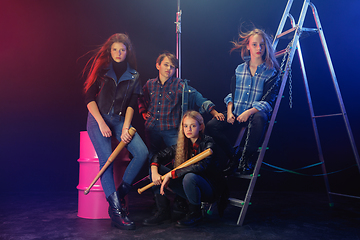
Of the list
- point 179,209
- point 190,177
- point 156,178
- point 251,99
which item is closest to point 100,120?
point 156,178

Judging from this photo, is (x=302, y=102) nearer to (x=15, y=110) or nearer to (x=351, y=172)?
(x=351, y=172)

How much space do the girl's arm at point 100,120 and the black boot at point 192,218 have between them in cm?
93

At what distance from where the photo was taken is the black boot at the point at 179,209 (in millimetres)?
2424

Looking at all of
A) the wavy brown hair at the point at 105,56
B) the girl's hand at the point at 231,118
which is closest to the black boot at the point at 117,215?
the wavy brown hair at the point at 105,56

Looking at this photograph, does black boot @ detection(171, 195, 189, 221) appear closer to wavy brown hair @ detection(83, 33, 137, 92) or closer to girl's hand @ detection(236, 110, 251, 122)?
girl's hand @ detection(236, 110, 251, 122)

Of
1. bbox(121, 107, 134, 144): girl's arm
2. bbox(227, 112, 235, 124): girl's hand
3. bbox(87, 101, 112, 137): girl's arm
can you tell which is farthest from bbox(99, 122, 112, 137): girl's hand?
bbox(227, 112, 235, 124): girl's hand

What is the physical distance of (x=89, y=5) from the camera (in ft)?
12.5

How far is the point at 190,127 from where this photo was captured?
2365 millimetres

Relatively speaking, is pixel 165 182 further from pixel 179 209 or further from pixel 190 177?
pixel 179 209

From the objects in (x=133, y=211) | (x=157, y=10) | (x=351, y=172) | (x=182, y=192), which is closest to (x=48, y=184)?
(x=133, y=211)

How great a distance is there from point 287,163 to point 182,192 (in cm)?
211

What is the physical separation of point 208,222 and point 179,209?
270mm

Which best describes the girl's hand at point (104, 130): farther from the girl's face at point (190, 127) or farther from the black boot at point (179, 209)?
the black boot at point (179, 209)

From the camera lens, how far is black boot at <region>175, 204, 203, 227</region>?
87.7 inches
